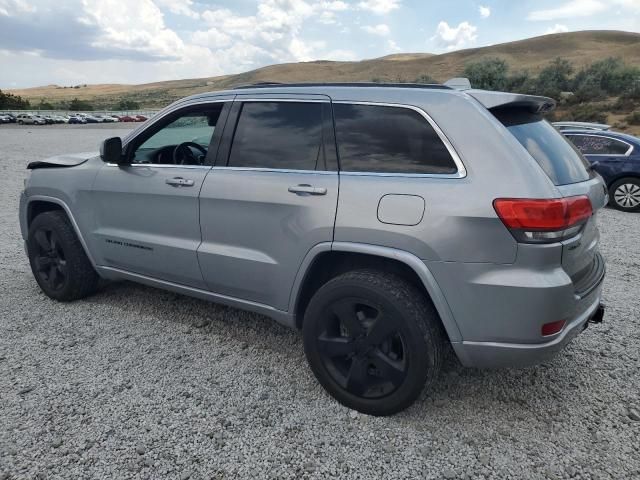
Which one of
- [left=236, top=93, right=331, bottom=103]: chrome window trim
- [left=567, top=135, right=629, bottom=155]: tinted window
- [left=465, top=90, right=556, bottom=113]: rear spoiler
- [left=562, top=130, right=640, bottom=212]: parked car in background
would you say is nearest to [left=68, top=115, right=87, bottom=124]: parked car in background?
[left=567, top=135, right=629, bottom=155]: tinted window

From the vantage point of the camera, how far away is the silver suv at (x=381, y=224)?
7.23 feet

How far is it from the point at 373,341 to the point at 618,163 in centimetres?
846

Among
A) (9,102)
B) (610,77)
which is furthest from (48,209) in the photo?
(9,102)

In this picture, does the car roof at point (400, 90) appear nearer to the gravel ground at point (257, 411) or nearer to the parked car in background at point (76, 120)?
the gravel ground at point (257, 411)

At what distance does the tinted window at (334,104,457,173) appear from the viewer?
2.42 meters

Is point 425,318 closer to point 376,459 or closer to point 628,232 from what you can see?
point 376,459

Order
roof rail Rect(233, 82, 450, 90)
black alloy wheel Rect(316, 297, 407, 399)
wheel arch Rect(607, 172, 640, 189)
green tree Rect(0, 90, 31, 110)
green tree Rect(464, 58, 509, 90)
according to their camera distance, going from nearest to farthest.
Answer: black alloy wheel Rect(316, 297, 407, 399), roof rail Rect(233, 82, 450, 90), wheel arch Rect(607, 172, 640, 189), green tree Rect(464, 58, 509, 90), green tree Rect(0, 90, 31, 110)

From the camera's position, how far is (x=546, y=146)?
2512 millimetres

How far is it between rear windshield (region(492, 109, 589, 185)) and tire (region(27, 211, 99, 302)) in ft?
11.1

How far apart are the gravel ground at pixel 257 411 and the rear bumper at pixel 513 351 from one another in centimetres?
45

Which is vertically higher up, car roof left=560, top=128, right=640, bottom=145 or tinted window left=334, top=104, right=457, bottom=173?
tinted window left=334, top=104, right=457, bottom=173

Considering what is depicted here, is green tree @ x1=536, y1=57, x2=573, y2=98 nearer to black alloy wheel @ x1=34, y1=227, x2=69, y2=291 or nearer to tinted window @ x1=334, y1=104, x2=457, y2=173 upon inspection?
tinted window @ x1=334, y1=104, x2=457, y2=173

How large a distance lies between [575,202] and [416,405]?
1401 mm

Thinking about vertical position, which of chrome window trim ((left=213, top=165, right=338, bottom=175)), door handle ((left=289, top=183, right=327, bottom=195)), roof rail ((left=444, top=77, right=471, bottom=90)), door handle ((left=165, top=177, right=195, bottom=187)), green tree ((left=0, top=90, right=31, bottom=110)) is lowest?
door handle ((left=165, top=177, right=195, bottom=187))
